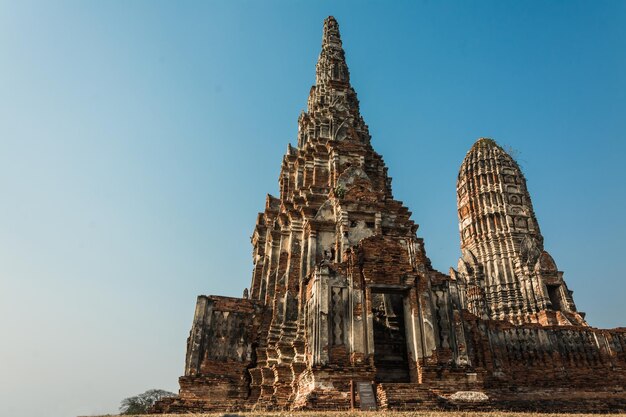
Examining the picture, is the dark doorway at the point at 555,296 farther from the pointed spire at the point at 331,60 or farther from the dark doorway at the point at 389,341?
the dark doorway at the point at 389,341

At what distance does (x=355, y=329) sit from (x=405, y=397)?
227 cm

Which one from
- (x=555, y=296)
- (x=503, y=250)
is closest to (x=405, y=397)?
(x=555, y=296)

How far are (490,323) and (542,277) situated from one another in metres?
19.3

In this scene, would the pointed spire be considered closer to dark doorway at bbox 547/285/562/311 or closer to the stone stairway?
dark doorway at bbox 547/285/562/311

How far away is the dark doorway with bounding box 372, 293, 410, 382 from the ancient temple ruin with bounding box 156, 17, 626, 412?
0.04m

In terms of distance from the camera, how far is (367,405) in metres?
10.5

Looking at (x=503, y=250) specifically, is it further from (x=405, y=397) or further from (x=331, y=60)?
(x=405, y=397)

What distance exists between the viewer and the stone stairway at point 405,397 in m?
10.3

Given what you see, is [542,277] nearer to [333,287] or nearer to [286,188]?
[286,188]

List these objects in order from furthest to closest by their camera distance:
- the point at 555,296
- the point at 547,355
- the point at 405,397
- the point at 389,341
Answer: the point at 555,296 → the point at 547,355 → the point at 389,341 → the point at 405,397

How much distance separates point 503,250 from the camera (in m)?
37.4

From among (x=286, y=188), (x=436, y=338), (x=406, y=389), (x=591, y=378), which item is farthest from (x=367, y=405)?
(x=286, y=188)

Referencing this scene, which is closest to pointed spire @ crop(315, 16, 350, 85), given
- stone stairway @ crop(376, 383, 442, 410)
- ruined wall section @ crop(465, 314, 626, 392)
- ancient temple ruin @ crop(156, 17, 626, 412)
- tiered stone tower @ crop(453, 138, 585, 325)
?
ancient temple ruin @ crop(156, 17, 626, 412)

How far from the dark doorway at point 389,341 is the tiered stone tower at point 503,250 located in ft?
48.4
